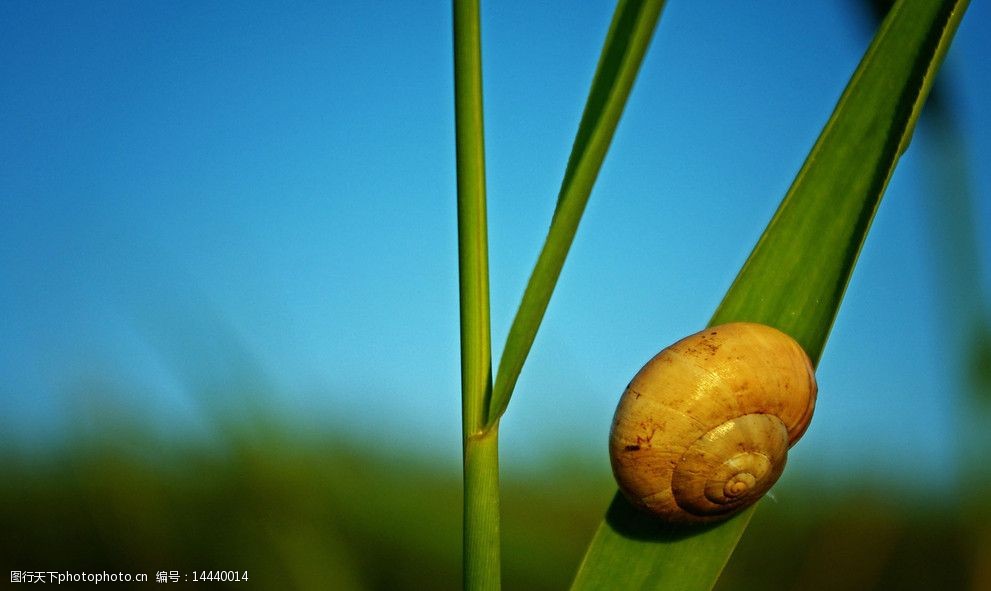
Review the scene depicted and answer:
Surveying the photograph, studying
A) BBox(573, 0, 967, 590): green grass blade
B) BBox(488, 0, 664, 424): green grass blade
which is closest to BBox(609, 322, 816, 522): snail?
BBox(573, 0, 967, 590): green grass blade

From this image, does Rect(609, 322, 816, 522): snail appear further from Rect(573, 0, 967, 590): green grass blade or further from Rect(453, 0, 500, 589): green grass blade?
Rect(453, 0, 500, 589): green grass blade

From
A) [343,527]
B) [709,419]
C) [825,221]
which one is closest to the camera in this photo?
[825,221]

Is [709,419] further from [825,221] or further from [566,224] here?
[566,224]

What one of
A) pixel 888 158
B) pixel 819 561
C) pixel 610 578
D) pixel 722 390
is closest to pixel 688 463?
pixel 722 390

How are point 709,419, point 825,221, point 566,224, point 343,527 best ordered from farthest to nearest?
point 343,527
point 709,419
point 825,221
point 566,224

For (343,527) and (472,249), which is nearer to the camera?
(472,249)

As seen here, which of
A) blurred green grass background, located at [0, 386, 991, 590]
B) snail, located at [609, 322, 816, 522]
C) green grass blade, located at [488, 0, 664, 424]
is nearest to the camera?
green grass blade, located at [488, 0, 664, 424]

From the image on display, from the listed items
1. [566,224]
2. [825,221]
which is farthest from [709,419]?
[566,224]
